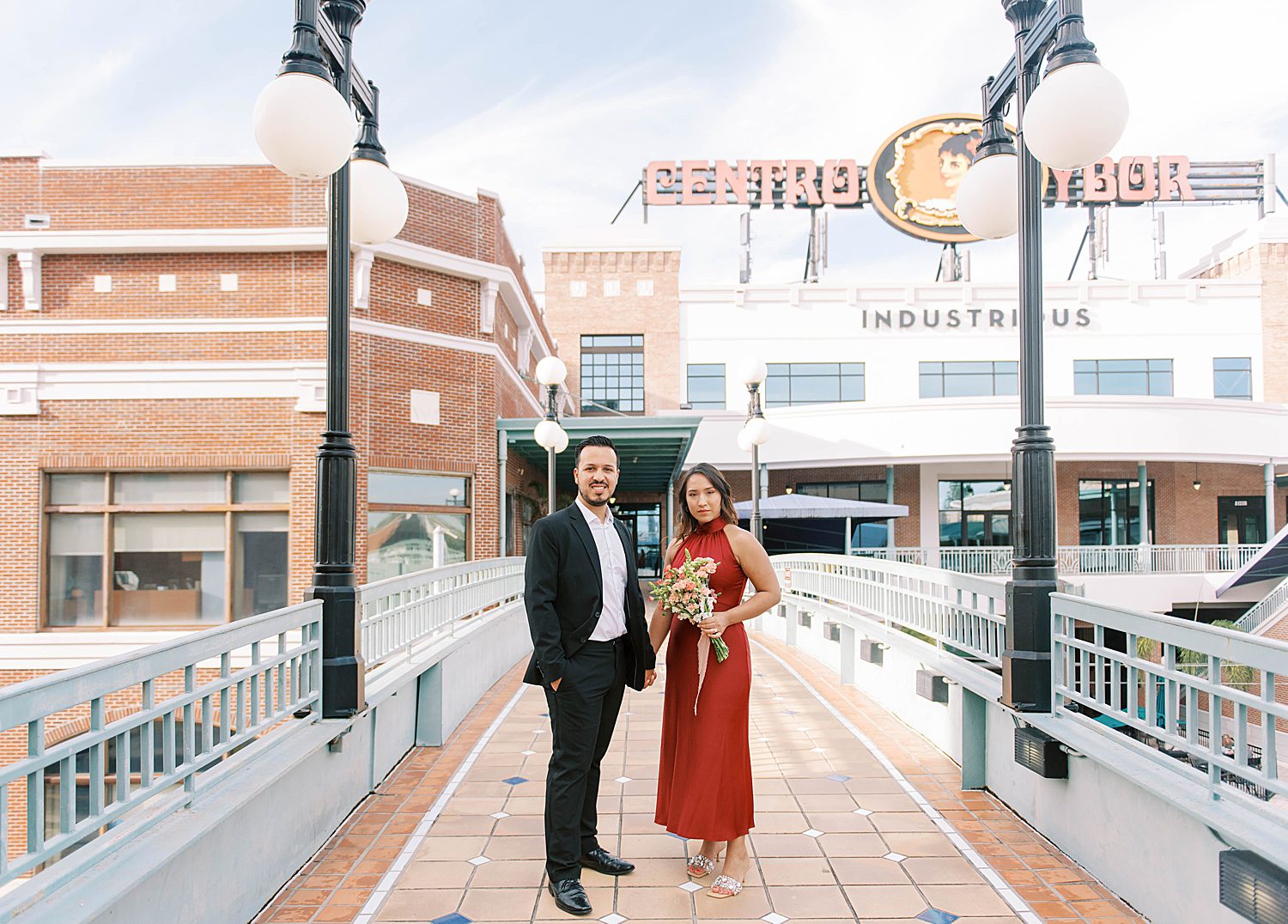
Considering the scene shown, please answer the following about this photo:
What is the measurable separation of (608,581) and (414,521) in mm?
12327

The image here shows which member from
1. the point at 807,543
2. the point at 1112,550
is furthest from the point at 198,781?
the point at 1112,550

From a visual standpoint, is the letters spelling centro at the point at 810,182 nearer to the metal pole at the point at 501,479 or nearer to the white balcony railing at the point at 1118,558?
the white balcony railing at the point at 1118,558

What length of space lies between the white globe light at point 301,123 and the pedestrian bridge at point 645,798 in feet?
7.07

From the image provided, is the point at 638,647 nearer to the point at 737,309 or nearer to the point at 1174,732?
the point at 1174,732

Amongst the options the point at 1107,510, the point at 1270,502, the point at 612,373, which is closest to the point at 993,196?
the point at 1270,502

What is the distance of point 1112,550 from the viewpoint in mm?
25156

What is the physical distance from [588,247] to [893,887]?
31.3 metres

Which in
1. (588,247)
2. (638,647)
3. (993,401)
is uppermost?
(588,247)

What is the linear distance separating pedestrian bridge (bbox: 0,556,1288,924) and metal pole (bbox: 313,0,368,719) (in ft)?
0.42

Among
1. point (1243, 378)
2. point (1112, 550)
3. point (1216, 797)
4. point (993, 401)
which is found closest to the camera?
point (1216, 797)

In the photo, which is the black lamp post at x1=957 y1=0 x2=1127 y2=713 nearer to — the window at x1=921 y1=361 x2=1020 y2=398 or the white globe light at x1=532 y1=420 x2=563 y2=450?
the white globe light at x1=532 y1=420 x2=563 y2=450

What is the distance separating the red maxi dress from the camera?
4.10m

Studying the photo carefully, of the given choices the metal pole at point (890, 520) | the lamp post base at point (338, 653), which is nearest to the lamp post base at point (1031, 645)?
the lamp post base at point (338, 653)

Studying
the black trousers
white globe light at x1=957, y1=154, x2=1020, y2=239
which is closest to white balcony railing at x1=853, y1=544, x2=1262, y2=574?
white globe light at x1=957, y1=154, x2=1020, y2=239
